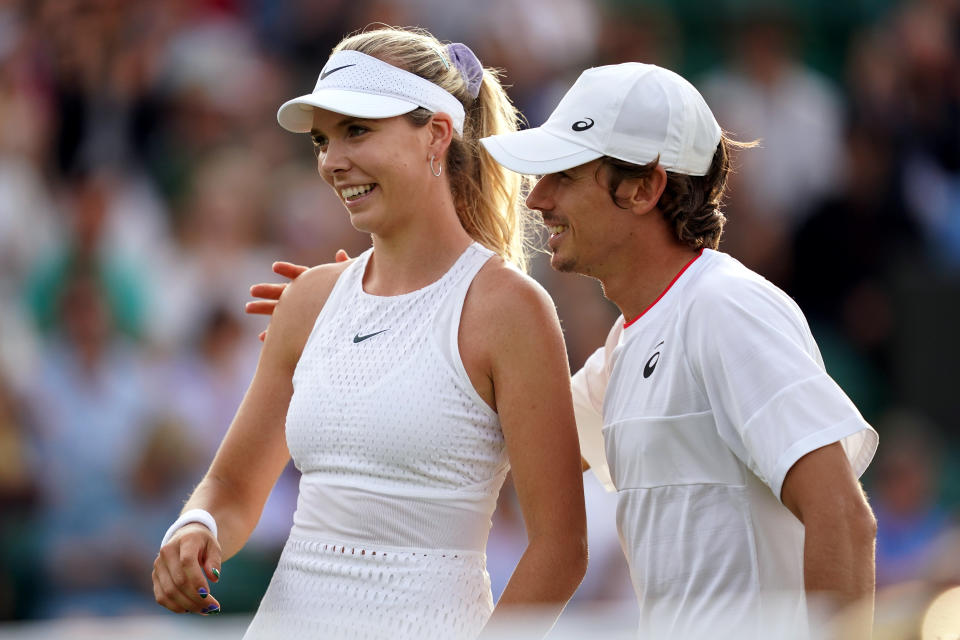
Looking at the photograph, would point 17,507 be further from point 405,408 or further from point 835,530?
point 835,530

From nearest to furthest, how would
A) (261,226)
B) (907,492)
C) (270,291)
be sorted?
(270,291) → (907,492) → (261,226)

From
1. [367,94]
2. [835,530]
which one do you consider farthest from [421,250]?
[835,530]

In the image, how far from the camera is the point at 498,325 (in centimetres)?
271

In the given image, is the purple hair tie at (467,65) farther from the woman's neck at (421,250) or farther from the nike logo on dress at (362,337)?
the nike logo on dress at (362,337)

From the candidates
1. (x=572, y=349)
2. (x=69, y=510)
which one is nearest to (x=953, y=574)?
(x=572, y=349)

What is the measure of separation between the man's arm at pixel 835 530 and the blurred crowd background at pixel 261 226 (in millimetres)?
2916

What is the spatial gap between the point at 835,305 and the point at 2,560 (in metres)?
4.43

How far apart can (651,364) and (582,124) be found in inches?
21.5

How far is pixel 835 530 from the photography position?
221cm

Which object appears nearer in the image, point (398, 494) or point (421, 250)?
point (398, 494)

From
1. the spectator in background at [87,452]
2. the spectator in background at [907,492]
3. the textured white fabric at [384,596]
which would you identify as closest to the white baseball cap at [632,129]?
the textured white fabric at [384,596]

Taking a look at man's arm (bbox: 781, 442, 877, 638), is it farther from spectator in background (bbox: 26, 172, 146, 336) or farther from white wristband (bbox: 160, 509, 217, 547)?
spectator in background (bbox: 26, 172, 146, 336)

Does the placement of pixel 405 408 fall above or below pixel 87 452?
above

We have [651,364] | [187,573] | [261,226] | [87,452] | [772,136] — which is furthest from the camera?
[772,136]
